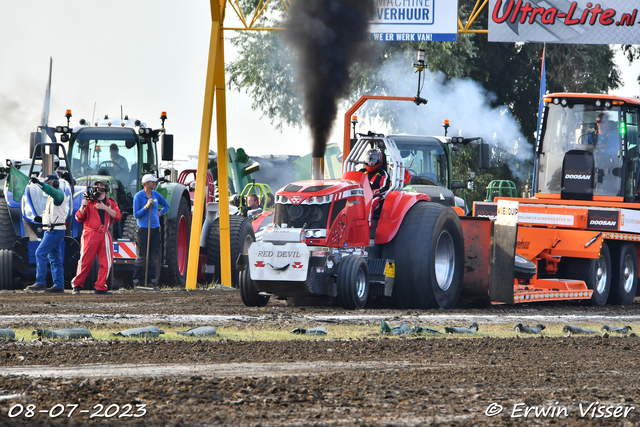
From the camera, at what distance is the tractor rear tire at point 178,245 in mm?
15305

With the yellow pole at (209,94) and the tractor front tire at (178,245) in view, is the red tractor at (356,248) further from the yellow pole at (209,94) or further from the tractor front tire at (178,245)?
the tractor front tire at (178,245)

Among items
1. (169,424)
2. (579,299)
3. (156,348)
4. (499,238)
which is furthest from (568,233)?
(169,424)

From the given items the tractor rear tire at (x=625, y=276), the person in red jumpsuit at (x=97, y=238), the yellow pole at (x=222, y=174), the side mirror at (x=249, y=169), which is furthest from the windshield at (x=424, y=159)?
the side mirror at (x=249, y=169)

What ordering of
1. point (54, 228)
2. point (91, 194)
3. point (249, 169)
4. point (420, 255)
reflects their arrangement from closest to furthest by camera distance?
point (420, 255) < point (91, 194) < point (54, 228) < point (249, 169)

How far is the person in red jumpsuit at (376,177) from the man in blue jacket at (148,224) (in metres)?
3.96

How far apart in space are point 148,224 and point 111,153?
6.09ft

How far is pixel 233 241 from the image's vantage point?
15773mm

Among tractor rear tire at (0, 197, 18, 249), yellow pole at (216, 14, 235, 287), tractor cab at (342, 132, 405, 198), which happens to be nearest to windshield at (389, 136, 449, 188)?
yellow pole at (216, 14, 235, 287)

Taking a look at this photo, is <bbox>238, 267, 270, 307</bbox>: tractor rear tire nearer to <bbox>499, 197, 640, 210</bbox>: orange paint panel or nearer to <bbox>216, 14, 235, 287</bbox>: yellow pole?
<bbox>216, 14, 235, 287</bbox>: yellow pole

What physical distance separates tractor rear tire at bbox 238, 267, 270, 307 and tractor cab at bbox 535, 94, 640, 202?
635 cm

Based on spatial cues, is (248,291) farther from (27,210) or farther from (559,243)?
(559,243)

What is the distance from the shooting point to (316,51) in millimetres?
13312

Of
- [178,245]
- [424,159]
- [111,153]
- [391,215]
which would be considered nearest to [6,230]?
[111,153]

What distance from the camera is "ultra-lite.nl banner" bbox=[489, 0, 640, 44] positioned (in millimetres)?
20031
